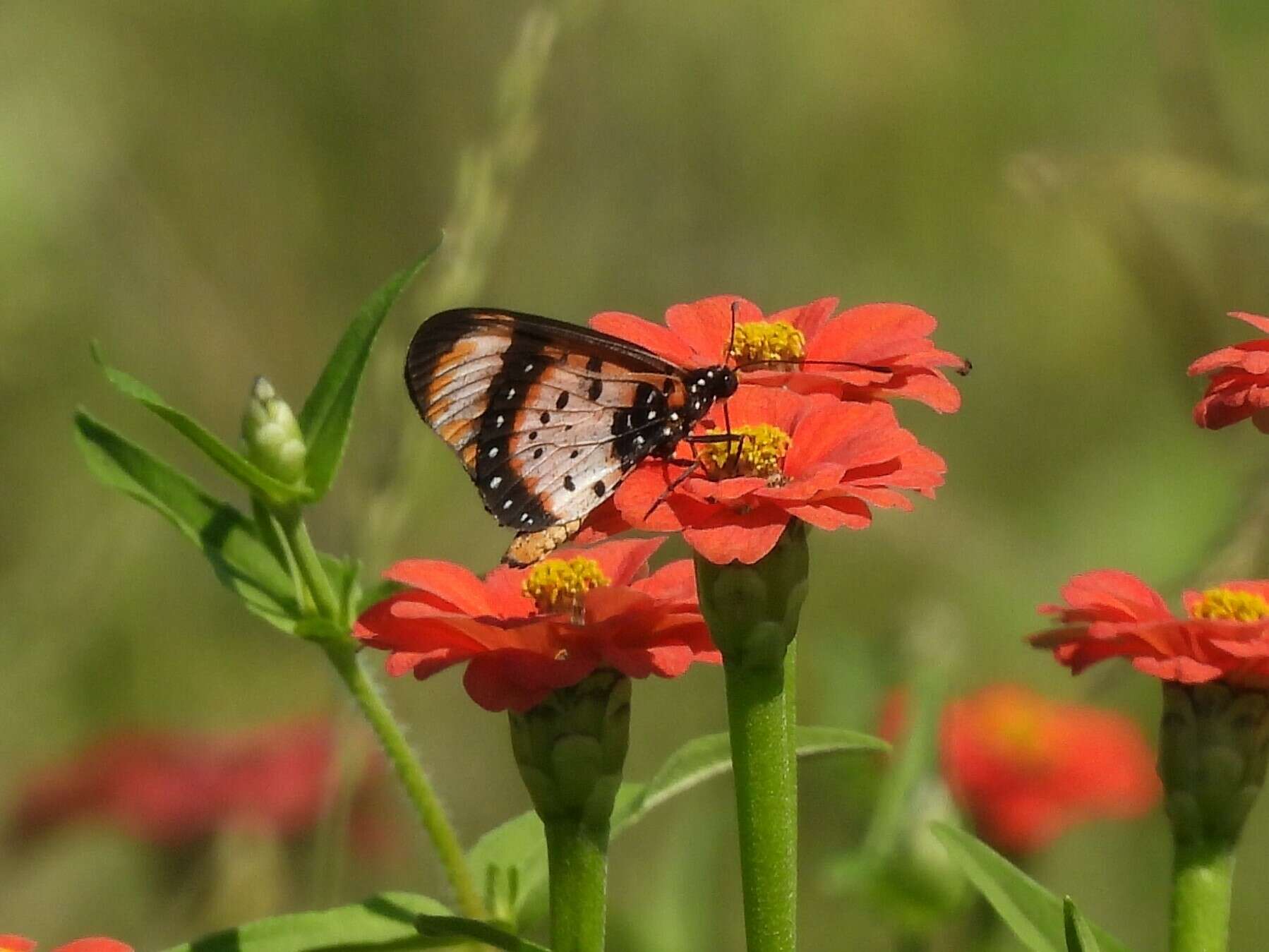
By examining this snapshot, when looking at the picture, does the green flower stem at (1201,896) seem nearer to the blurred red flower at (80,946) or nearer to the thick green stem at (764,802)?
the thick green stem at (764,802)

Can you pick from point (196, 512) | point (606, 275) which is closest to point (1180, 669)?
point (196, 512)

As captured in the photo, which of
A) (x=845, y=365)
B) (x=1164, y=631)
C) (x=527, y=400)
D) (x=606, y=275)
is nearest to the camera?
(x=1164, y=631)

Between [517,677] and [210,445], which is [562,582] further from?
[210,445]

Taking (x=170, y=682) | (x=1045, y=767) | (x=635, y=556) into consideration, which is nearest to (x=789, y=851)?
(x=635, y=556)

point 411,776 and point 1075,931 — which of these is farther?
point 411,776

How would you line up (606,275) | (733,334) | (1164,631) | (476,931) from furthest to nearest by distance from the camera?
(606,275) < (733,334) < (1164,631) < (476,931)

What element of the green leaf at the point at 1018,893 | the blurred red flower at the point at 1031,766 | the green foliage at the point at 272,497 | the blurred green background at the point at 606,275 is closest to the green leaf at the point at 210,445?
the green foliage at the point at 272,497

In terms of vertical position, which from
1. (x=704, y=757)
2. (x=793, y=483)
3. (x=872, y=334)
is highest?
(x=872, y=334)
